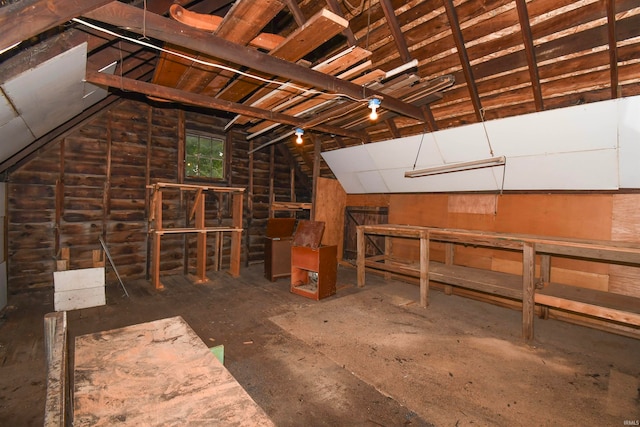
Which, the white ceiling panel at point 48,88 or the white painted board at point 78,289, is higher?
the white ceiling panel at point 48,88

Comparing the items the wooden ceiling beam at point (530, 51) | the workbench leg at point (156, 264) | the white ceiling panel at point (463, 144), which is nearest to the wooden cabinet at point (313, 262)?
the white ceiling panel at point (463, 144)

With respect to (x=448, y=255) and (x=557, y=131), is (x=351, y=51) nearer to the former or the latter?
(x=557, y=131)

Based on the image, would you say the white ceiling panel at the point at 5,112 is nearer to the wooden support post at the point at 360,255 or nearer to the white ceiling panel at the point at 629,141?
the wooden support post at the point at 360,255

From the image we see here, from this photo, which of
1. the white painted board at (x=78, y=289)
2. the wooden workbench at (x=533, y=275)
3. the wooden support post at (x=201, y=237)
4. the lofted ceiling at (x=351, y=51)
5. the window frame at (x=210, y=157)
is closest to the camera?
the lofted ceiling at (x=351, y=51)

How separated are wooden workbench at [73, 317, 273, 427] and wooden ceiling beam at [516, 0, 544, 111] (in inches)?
163

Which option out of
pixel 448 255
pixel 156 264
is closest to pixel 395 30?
pixel 448 255

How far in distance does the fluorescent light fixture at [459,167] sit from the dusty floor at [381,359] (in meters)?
2.11

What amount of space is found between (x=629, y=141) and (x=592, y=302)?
1805mm

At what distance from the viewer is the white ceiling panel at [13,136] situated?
3.09m

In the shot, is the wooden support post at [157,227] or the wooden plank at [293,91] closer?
the wooden plank at [293,91]

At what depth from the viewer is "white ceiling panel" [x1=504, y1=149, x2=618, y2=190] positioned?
11.8ft

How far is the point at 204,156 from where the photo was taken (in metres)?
6.83

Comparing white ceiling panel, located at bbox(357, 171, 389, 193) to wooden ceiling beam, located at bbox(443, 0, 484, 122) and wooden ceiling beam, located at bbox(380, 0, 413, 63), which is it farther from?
wooden ceiling beam, located at bbox(380, 0, 413, 63)

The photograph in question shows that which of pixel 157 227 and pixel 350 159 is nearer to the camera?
pixel 157 227
